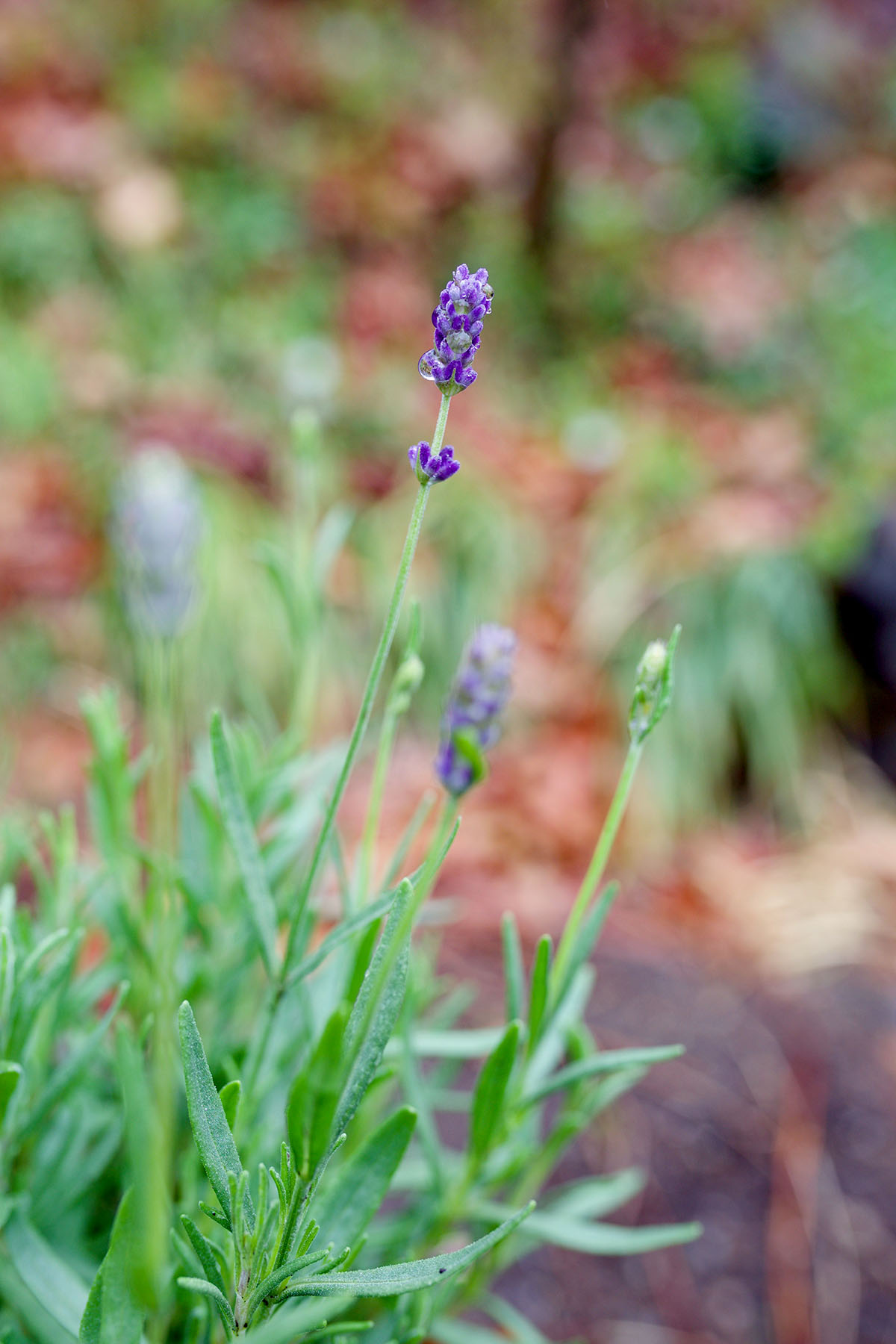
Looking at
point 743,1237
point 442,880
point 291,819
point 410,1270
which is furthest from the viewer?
point 442,880

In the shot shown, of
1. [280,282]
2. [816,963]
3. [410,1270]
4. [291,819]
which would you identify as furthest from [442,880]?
[280,282]

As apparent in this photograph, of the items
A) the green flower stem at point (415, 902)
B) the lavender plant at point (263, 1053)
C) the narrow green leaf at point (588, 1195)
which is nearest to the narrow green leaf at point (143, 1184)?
the lavender plant at point (263, 1053)

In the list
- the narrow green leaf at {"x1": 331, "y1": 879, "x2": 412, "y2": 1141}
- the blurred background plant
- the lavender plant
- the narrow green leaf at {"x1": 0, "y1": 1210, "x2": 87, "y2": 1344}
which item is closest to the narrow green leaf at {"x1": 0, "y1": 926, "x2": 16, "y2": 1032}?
the lavender plant

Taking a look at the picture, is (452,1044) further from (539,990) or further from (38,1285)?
(38,1285)

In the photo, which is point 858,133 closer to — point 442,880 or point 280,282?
point 280,282

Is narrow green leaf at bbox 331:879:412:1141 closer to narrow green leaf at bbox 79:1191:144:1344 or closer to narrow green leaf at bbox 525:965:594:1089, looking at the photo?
narrow green leaf at bbox 79:1191:144:1344

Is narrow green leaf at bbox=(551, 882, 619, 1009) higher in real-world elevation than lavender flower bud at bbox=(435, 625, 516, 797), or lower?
lower

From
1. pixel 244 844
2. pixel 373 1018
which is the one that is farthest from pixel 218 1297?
pixel 244 844
